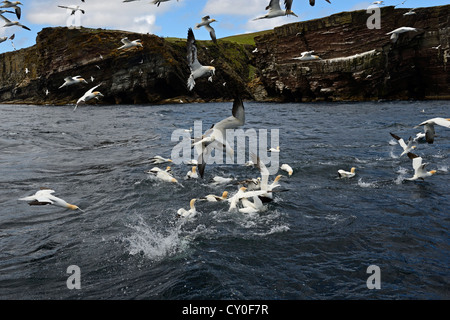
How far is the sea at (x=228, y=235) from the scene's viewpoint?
19.7 feet

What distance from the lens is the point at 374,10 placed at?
4306 centimetres

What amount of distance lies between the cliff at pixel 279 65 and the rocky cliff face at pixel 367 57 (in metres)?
0.12

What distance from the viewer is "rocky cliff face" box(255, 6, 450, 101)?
42406 mm

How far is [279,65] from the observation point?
5481 cm

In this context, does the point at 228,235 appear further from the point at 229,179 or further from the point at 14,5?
the point at 14,5

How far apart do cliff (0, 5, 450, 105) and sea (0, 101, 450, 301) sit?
23.2 meters

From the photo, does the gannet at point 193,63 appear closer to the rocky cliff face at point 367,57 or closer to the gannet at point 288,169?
the gannet at point 288,169

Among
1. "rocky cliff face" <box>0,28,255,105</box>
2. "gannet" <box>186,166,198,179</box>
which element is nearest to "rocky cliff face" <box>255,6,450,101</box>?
"rocky cliff face" <box>0,28,255,105</box>

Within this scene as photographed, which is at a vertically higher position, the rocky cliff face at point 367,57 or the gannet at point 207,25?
the rocky cliff face at point 367,57

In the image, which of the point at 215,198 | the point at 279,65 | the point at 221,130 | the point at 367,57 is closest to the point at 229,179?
the point at 215,198

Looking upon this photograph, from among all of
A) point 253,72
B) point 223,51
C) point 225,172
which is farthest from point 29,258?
point 253,72

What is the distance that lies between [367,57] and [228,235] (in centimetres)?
4396

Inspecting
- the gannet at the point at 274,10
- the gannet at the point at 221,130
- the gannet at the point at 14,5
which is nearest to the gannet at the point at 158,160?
the gannet at the point at 221,130
